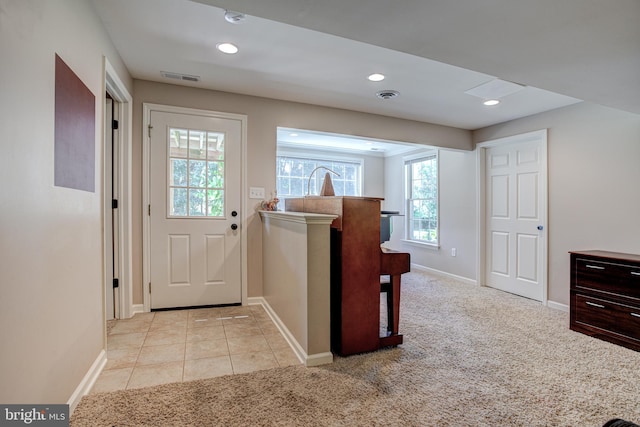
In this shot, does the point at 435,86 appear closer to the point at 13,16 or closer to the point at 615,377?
the point at 615,377

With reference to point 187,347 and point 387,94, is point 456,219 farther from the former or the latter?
point 187,347

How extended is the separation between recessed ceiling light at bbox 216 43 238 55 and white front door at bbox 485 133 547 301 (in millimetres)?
3575

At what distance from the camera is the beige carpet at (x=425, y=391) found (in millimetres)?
1590

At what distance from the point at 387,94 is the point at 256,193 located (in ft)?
5.86

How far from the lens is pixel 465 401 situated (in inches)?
68.7

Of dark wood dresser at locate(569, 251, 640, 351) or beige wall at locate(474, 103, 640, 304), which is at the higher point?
beige wall at locate(474, 103, 640, 304)

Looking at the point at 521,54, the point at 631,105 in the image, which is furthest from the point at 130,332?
the point at 631,105

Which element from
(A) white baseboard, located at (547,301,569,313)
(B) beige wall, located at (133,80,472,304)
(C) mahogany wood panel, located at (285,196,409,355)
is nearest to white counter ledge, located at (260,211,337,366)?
(C) mahogany wood panel, located at (285,196,409,355)

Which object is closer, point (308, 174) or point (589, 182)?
point (589, 182)

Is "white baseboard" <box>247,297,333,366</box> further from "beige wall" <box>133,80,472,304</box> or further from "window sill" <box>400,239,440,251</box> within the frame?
"window sill" <box>400,239,440,251</box>

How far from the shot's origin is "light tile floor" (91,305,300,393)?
2.00 metres

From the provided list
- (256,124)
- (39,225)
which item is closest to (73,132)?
(39,225)

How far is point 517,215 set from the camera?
405cm

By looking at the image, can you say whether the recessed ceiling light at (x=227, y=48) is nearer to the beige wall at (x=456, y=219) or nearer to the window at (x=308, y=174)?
the window at (x=308, y=174)
